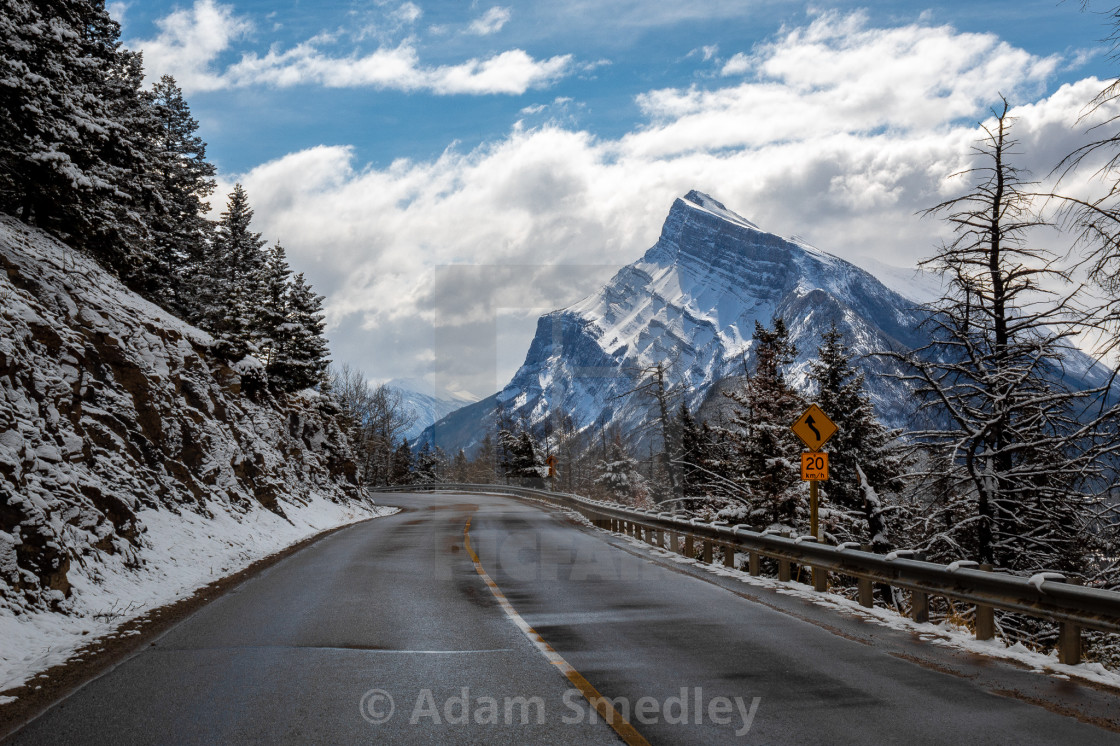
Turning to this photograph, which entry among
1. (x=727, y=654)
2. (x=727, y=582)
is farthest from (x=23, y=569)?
(x=727, y=582)

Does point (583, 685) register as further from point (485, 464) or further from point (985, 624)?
point (485, 464)

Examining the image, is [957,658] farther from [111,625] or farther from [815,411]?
[111,625]

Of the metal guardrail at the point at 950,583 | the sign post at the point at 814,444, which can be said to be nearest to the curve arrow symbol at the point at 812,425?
the sign post at the point at 814,444

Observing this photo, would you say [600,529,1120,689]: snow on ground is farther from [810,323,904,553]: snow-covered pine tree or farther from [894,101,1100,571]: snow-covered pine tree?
[810,323,904,553]: snow-covered pine tree

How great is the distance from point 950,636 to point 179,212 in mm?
38162

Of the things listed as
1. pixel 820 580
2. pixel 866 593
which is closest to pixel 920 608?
pixel 866 593

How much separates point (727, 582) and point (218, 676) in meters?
8.76

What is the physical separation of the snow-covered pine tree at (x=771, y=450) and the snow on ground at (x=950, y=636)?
9833 mm

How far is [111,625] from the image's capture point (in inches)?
356

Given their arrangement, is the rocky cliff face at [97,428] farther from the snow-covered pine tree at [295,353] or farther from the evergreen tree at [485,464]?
the evergreen tree at [485,464]

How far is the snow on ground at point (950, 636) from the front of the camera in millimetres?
6734

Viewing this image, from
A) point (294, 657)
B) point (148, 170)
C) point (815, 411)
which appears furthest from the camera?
point (148, 170)

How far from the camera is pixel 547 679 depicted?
625 cm

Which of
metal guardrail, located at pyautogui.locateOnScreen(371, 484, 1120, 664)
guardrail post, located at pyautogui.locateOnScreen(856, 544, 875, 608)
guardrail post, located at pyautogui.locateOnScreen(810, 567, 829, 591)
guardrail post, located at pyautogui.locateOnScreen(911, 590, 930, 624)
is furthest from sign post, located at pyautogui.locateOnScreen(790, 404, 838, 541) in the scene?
guardrail post, located at pyautogui.locateOnScreen(911, 590, 930, 624)
